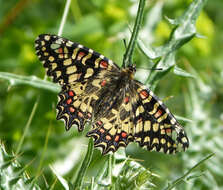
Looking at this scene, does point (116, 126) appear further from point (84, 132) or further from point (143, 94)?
point (84, 132)

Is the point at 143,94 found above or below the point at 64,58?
below

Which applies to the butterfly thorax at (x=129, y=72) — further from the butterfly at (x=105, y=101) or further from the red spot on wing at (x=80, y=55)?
the red spot on wing at (x=80, y=55)

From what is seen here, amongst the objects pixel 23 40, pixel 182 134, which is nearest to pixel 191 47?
pixel 23 40

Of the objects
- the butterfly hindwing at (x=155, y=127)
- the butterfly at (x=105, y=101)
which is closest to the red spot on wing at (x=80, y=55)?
the butterfly at (x=105, y=101)

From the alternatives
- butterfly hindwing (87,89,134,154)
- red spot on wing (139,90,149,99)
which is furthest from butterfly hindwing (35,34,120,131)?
red spot on wing (139,90,149,99)

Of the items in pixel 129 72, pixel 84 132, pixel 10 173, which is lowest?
pixel 10 173

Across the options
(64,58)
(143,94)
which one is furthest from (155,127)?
(64,58)

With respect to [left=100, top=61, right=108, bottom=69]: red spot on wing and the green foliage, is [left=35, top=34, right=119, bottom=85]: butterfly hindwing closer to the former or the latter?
[left=100, top=61, right=108, bottom=69]: red spot on wing

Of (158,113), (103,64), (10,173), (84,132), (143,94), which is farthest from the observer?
(84,132)

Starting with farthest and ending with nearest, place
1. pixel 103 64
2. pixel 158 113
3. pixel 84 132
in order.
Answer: pixel 84 132 → pixel 103 64 → pixel 158 113
